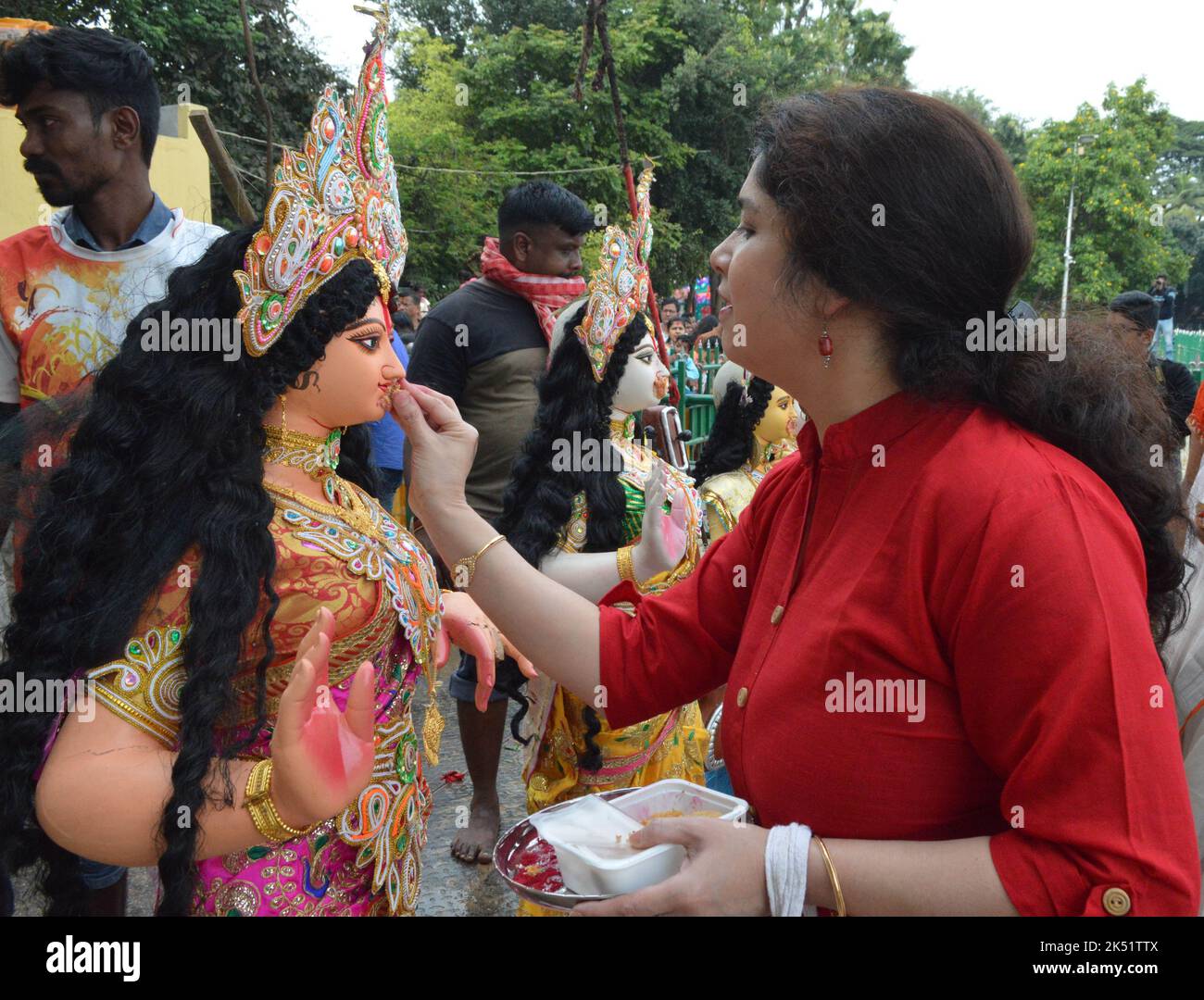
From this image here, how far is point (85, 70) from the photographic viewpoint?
2570 mm

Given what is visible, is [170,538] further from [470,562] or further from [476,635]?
[476,635]

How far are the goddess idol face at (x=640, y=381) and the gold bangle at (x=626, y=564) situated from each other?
0.60 metres

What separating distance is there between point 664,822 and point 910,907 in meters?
0.33

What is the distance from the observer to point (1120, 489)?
4.75 ft

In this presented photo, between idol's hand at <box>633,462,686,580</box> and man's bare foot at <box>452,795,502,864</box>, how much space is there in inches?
67.7

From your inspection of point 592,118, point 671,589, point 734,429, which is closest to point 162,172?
point 734,429

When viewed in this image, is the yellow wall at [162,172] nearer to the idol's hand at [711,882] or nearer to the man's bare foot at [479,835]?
the man's bare foot at [479,835]

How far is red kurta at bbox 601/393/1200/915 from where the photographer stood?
1.17 m

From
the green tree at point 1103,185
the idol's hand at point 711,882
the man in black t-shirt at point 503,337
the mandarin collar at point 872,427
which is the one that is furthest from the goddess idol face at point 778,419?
the green tree at point 1103,185

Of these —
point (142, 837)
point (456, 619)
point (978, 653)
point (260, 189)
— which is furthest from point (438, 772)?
point (260, 189)

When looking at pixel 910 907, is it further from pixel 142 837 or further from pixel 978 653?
pixel 142 837

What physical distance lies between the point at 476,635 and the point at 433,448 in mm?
593

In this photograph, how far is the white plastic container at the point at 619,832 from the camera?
1.36 m

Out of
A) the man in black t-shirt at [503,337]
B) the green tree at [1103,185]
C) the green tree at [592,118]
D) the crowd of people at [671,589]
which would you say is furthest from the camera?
the green tree at [1103,185]
